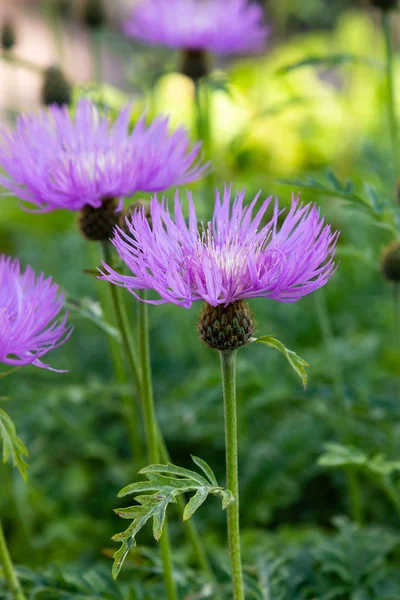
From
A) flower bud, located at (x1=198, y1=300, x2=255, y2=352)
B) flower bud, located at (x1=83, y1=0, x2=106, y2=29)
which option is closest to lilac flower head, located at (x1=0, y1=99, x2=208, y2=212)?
flower bud, located at (x1=198, y1=300, x2=255, y2=352)

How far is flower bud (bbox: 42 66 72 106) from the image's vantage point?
7.02ft

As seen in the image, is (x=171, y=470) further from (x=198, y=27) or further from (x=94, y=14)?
(x=94, y=14)

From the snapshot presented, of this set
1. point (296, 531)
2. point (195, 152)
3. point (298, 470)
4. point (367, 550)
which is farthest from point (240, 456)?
point (195, 152)

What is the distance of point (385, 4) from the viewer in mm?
2221

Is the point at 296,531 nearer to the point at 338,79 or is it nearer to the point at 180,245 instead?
the point at 180,245

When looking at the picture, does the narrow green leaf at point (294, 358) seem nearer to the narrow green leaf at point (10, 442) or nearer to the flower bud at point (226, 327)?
the flower bud at point (226, 327)

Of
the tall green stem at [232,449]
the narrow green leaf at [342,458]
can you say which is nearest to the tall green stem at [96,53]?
the narrow green leaf at [342,458]

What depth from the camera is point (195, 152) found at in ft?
4.68

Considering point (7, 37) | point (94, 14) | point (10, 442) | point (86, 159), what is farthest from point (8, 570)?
point (94, 14)

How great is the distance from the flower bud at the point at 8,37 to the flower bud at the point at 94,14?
16.2 inches

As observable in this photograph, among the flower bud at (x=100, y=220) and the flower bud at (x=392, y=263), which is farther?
the flower bud at (x=392, y=263)

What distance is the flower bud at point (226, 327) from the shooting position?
105 cm

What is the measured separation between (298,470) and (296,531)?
27 cm

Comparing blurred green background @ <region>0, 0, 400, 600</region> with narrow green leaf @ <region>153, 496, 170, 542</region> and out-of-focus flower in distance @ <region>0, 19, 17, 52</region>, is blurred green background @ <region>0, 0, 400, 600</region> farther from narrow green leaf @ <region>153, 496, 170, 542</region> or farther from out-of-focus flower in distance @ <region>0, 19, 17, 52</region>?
narrow green leaf @ <region>153, 496, 170, 542</region>
